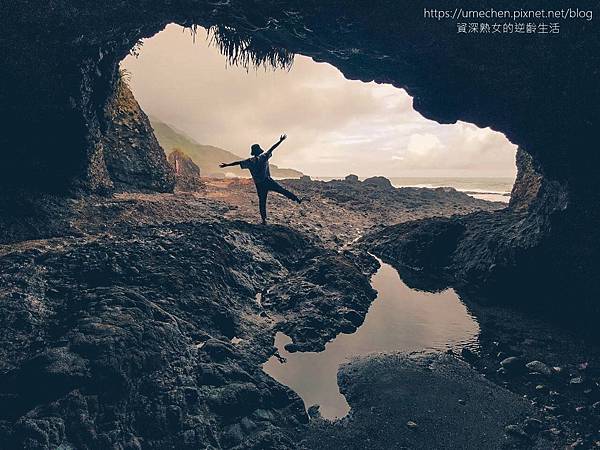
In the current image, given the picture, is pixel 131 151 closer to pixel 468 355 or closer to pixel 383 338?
pixel 383 338

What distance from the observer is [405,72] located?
10461 mm

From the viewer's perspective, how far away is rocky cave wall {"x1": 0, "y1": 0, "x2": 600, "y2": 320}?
7840mm

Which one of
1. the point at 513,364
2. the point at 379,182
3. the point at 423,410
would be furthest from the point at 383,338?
the point at 379,182

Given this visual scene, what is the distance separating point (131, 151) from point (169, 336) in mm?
13260

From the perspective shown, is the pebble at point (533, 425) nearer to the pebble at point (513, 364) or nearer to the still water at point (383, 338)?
the pebble at point (513, 364)

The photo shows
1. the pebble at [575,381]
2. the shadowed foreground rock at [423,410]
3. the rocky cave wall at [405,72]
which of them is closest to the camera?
the shadowed foreground rock at [423,410]

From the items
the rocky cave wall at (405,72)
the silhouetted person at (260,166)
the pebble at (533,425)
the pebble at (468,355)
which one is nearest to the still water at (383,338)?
the pebble at (468,355)

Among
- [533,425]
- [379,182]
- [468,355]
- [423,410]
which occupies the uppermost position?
[379,182]

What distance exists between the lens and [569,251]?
8.70m

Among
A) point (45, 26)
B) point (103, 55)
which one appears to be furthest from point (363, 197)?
point (45, 26)

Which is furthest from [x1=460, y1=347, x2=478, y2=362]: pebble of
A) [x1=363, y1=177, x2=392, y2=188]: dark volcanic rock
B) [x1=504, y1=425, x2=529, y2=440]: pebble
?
[x1=363, y1=177, x2=392, y2=188]: dark volcanic rock

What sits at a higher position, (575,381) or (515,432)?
(575,381)

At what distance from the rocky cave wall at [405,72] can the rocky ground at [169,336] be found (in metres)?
2.19

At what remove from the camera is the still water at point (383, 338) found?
6145mm
